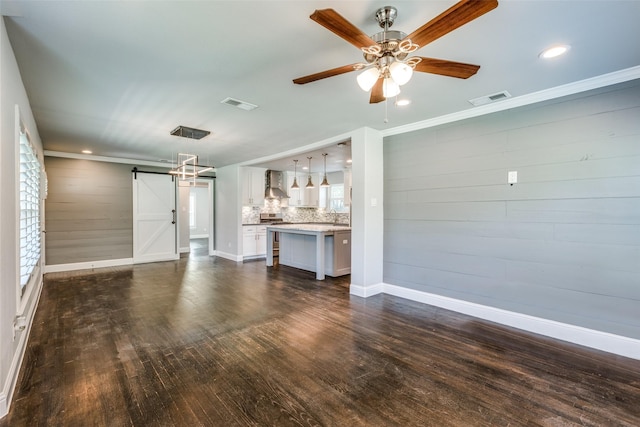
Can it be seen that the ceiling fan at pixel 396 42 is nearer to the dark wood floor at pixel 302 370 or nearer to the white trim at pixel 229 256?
the dark wood floor at pixel 302 370

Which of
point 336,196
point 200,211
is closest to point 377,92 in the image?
point 336,196

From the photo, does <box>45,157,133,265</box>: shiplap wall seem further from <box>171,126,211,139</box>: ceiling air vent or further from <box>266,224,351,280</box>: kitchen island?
<box>266,224,351,280</box>: kitchen island

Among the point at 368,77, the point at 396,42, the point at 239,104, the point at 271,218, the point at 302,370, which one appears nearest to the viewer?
the point at 396,42

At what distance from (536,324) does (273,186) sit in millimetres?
6520

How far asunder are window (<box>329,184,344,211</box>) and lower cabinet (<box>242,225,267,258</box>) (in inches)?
93.2

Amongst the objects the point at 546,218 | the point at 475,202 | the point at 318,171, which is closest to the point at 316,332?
the point at 475,202

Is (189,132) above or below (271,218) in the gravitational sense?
above

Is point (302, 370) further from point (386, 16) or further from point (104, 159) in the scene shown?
point (104, 159)

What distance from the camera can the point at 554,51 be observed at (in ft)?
7.25

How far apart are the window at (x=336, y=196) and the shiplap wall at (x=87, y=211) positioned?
17.1ft

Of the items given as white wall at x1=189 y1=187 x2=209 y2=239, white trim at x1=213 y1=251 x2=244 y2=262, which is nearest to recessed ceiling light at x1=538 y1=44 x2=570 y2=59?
white trim at x1=213 y1=251 x2=244 y2=262

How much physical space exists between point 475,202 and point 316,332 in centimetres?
241

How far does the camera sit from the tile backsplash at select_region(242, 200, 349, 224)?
26.2 feet

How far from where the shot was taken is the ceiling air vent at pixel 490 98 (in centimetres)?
304
